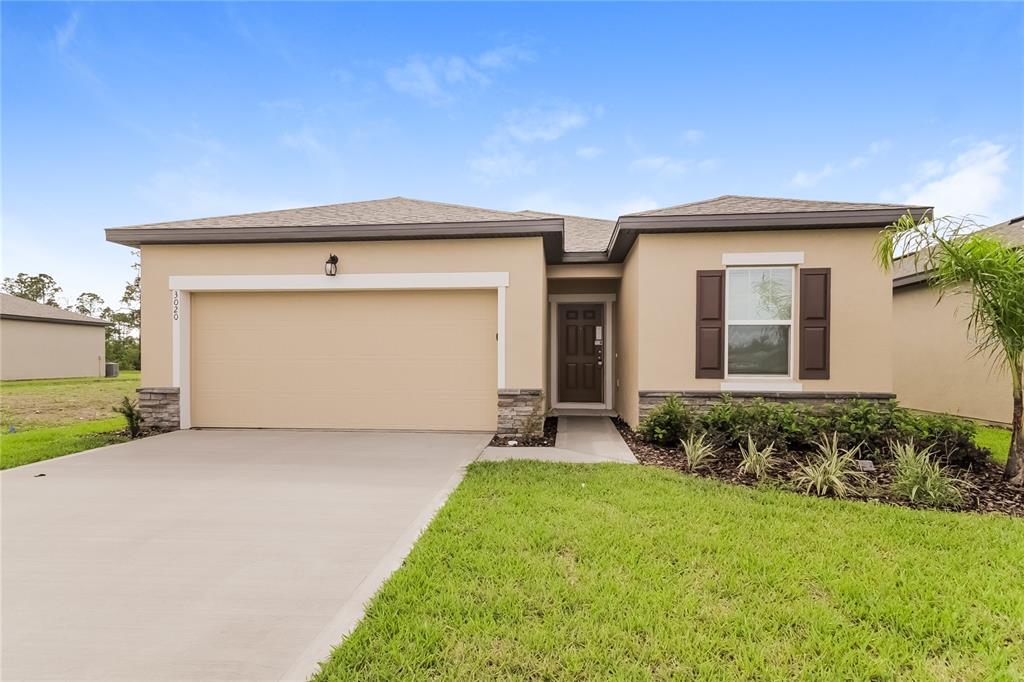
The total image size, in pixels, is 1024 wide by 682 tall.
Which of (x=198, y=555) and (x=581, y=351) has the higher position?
(x=581, y=351)

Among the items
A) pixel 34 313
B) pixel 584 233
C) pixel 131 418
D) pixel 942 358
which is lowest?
pixel 131 418

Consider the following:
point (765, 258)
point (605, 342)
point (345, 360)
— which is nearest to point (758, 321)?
point (765, 258)

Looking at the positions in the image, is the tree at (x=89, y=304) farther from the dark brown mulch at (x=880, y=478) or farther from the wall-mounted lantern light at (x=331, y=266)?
the dark brown mulch at (x=880, y=478)

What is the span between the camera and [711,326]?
645cm

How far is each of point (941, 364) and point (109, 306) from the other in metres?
47.8

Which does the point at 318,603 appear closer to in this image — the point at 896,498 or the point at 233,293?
the point at 896,498

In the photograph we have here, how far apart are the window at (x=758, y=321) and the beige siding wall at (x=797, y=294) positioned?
0.70 ft

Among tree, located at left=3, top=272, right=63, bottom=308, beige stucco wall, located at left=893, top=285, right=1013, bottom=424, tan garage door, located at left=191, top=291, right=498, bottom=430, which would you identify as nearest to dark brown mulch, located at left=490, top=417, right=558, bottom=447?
tan garage door, located at left=191, top=291, right=498, bottom=430

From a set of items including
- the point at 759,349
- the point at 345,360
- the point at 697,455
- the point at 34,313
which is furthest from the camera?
the point at 34,313

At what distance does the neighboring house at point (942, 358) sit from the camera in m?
7.83

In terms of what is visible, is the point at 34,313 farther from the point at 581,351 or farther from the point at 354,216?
the point at 581,351

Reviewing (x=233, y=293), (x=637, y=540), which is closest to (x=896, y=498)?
(x=637, y=540)

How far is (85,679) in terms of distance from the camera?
1823 millimetres

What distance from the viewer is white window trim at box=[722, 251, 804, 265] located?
251 inches
